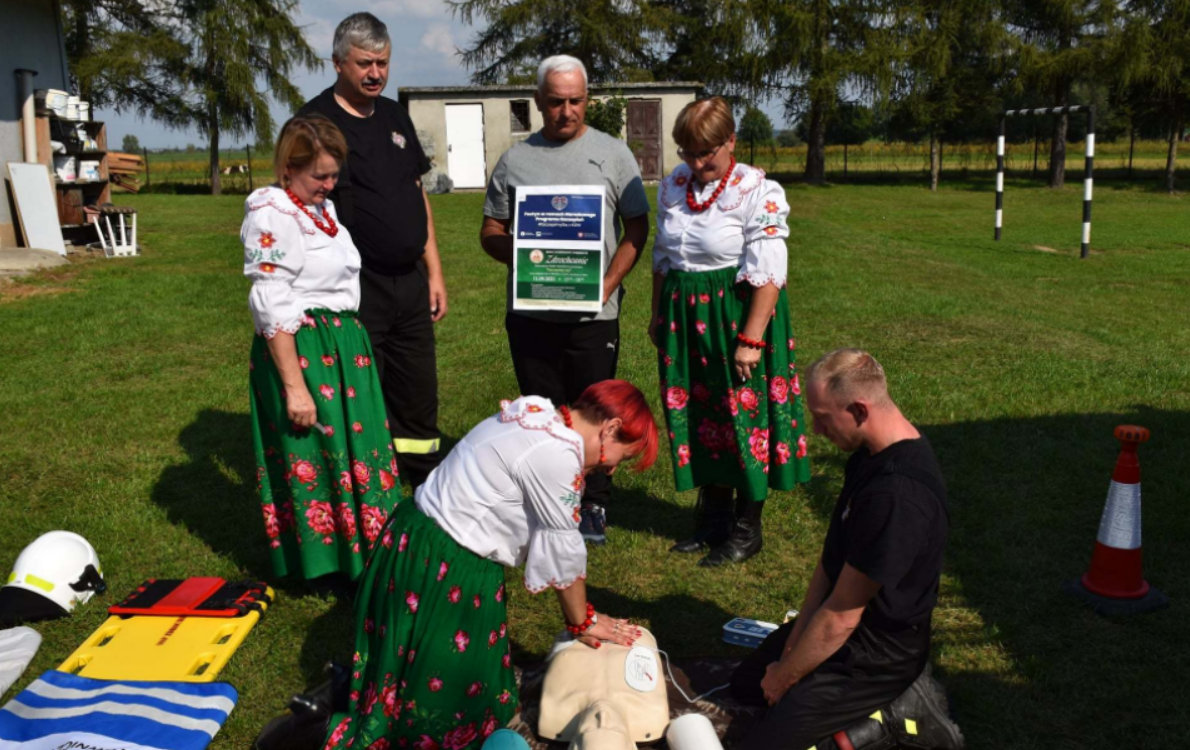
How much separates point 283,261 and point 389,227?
29.9 inches

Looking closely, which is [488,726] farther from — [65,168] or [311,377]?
[65,168]

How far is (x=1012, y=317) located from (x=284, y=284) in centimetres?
871

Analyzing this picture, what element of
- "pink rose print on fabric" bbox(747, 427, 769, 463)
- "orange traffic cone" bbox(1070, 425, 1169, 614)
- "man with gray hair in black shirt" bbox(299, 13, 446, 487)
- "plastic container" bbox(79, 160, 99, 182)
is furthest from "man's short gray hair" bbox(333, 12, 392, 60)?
"plastic container" bbox(79, 160, 99, 182)

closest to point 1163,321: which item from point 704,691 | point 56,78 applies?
point 704,691

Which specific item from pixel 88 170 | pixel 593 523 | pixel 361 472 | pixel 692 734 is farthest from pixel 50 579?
pixel 88 170

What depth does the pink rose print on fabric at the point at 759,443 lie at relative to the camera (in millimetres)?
4426

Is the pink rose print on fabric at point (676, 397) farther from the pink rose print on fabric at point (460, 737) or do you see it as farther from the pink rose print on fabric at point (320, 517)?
the pink rose print on fabric at point (460, 737)

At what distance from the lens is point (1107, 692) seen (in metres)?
3.50

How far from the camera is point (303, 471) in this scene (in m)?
4.01

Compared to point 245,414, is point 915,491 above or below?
above

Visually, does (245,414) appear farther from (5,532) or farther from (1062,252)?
(1062,252)

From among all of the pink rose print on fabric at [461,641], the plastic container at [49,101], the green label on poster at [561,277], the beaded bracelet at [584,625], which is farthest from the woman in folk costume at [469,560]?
the plastic container at [49,101]

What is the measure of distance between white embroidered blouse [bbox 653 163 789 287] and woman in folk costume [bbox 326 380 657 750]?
1.35 metres

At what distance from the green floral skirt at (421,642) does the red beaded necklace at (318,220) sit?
140 centimetres
